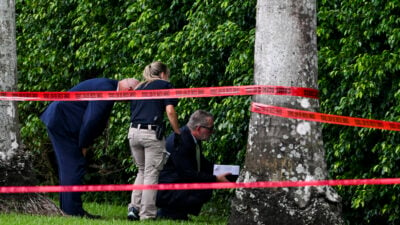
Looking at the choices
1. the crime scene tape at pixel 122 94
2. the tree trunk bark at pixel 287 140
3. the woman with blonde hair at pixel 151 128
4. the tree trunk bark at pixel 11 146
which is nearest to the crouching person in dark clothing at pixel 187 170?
the woman with blonde hair at pixel 151 128

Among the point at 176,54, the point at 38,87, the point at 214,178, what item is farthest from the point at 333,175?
the point at 38,87

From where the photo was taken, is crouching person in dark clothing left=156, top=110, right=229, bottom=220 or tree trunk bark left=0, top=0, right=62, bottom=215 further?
crouching person in dark clothing left=156, top=110, right=229, bottom=220

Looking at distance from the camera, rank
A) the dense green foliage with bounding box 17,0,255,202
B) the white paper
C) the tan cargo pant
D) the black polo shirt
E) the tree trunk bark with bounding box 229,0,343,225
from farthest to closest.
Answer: the dense green foliage with bounding box 17,0,255,202 < the white paper < the tan cargo pant < the black polo shirt < the tree trunk bark with bounding box 229,0,343,225

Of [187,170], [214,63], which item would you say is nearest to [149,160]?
[187,170]

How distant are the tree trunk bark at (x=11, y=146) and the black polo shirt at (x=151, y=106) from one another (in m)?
1.19

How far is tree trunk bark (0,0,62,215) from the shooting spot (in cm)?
928

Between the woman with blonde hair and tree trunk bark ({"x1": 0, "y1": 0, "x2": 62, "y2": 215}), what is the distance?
921mm

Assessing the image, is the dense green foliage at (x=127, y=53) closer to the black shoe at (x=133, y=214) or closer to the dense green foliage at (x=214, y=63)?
the dense green foliage at (x=214, y=63)

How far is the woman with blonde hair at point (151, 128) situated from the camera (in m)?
9.57

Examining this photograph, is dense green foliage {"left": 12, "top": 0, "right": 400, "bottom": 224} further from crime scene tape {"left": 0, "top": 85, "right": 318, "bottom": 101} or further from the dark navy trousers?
the dark navy trousers

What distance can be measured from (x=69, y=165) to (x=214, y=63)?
2.48 metres

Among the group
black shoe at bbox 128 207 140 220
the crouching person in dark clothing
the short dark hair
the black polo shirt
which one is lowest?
black shoe at bbox 128 207 140 220

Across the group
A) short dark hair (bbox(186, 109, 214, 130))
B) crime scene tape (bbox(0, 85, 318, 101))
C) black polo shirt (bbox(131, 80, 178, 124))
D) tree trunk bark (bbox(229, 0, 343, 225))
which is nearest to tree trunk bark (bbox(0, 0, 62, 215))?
crime scene tape (bbox(0, 85, 318, 101))

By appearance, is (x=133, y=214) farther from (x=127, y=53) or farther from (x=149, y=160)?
(x=127, y=53)
